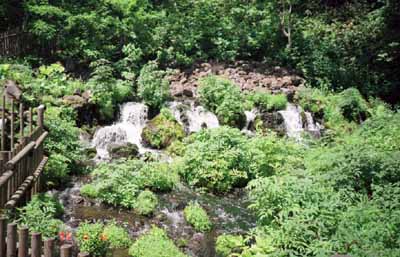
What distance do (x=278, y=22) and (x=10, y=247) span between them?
70.5 feet

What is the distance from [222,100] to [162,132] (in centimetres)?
283

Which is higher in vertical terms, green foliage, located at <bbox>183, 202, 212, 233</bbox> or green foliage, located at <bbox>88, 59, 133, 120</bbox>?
green foliage, located at <bbox>88, 59, 133, 120</bbox>

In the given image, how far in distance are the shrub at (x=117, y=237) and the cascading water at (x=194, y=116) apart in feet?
26.6

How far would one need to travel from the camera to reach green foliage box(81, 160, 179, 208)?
1083 cm

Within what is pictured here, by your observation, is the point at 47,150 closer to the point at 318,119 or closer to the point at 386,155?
the point at 386,155

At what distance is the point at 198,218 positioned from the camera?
33.0 feet

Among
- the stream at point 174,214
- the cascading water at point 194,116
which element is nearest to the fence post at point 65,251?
the stream at point 174,214

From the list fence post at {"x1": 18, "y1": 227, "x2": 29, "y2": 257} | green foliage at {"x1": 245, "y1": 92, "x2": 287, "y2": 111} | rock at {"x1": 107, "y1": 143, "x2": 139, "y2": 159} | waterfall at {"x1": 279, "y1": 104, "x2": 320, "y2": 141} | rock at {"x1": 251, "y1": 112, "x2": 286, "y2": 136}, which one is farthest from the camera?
green foliage at {"x1": 245, "y1": 92, "x2": 287, "y2": 111}

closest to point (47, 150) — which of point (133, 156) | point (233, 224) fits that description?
point (133, 156)

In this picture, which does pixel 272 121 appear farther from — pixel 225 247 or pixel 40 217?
pixel 40 217

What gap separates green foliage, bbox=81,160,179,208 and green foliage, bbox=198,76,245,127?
452 centimetres

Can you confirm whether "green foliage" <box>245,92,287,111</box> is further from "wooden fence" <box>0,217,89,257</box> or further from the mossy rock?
"wooden fence" <box>0,217,89,257</box>

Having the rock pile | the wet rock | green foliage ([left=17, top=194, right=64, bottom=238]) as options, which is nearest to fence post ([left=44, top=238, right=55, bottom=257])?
green foliage ([left=17, top=194, right=64, bottom=238])

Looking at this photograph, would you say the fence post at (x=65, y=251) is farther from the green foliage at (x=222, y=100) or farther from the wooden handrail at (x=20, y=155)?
the green foliage at (x=222, y=100)
